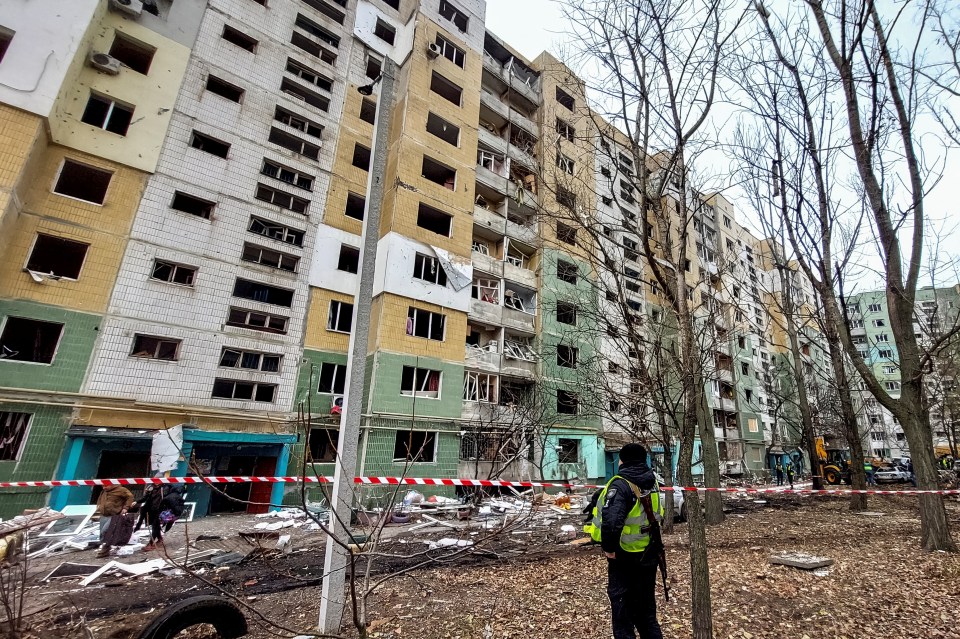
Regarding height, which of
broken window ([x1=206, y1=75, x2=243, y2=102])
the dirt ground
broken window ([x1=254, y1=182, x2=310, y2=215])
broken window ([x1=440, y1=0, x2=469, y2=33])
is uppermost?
broken window ([x1=440, y1=0, x2=469, y2=33])

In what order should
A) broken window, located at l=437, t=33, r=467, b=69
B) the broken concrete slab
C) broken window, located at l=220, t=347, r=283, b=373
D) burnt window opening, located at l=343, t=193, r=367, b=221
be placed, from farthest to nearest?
broken window, located at l=437, t=33, r=467, b=69 < burnt window opening, located at l=343, t=193, r=367, b=221 < broken window, located at l=220, t=347, r=283, b=373 < the broken concrete slab

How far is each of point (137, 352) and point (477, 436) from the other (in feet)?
45.2

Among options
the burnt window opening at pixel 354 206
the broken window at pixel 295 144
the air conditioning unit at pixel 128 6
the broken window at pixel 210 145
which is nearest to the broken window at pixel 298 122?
the broken window at pixel 295 144

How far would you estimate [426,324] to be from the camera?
20438mm

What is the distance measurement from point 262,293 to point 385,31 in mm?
17813

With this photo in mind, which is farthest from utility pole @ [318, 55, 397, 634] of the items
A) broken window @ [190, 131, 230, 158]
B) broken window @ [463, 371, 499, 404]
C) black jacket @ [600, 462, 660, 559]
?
broken window @ [190, 131, 230, 158]

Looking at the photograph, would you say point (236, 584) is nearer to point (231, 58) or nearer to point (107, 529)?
point (107, 529)

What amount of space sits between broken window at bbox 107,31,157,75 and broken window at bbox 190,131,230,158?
3.23 metres

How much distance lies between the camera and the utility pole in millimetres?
4211

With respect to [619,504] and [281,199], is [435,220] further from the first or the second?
[619,504]

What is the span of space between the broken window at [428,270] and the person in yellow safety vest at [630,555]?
17.5 m

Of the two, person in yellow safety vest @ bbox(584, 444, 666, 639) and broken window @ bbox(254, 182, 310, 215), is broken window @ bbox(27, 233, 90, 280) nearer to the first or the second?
broken window @ bbox(254, 182, 310, 215)

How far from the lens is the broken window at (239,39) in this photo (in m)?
20.2

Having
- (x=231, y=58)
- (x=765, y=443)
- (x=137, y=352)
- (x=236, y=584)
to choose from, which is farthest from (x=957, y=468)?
(x=231, y=58)
